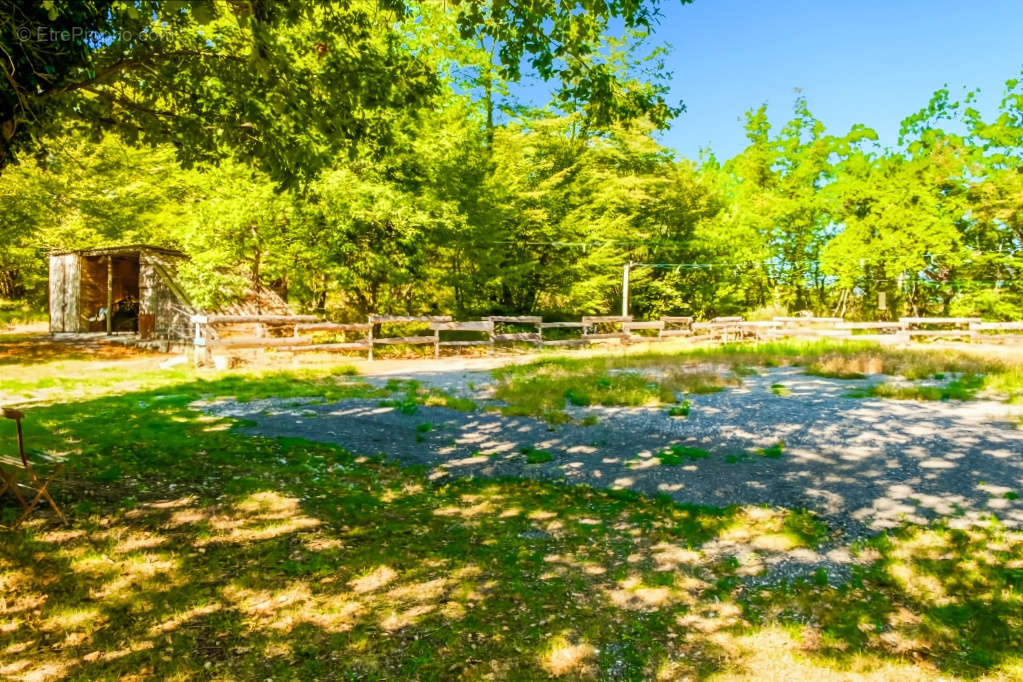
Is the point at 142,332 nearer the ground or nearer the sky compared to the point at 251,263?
nearer the ground

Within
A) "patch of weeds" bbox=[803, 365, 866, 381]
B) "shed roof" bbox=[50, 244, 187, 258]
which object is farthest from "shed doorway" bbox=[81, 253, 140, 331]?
"patch of weeds" bbox=[803, 365, 866, 381]

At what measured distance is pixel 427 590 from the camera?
422cm

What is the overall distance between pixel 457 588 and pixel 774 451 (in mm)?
4632

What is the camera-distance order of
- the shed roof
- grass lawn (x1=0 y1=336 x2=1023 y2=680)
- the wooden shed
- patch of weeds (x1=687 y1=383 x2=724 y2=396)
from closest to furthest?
1. grass lawn (x1=0 y1=336 x2=1023 y2=680)
2. patch of weeds (x1=687 y1=383 x2=724 y2=396)
3. the wooden shed
4. the shed roof

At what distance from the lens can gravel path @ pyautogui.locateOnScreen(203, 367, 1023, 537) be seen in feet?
19.3

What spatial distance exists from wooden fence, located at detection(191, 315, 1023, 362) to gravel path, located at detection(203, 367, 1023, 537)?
635cm

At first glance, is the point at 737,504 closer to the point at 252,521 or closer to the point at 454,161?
the point at 252,521

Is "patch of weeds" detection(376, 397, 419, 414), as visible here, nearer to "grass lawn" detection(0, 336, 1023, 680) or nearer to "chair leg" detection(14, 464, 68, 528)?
"grass lawn" detection(0, 336, 1023, 680)

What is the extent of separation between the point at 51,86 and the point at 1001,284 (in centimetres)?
3823

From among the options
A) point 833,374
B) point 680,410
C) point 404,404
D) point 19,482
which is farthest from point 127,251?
point 833,374

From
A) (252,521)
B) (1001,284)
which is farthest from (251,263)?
(1001,284)

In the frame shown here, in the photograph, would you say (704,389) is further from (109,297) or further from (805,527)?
(109,297)

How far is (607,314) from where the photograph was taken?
34.6 meters

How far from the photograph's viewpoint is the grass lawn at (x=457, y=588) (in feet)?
11.3
